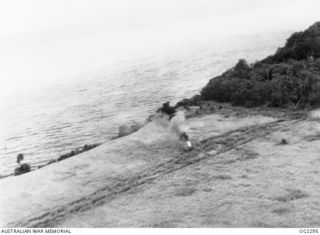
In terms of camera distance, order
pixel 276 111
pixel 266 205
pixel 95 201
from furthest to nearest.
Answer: pixel 276 111, pixel 95 201, pixel 266 205

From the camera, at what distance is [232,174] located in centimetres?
1873

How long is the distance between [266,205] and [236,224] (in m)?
1.85

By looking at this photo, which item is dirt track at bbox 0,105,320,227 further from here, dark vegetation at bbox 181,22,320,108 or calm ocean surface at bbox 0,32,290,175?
calm ocean surface at bbox 0,32,290,175

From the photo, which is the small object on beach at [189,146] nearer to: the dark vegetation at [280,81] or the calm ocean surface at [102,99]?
the dark vegetation at [280,81]

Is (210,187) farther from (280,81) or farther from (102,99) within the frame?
(102,99)

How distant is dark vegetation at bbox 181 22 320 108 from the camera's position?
28531mm

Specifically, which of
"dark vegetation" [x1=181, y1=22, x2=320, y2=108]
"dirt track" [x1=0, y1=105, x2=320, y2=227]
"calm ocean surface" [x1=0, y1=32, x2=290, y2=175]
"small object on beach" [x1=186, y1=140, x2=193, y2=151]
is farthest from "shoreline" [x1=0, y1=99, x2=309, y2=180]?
"small object on beach" [x1=186, y1=140, x2=193, y2=151]

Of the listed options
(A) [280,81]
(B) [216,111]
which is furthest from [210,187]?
(A) [280,81]

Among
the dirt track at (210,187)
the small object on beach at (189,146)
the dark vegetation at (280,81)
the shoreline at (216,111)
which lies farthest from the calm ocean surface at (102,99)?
the dirt track at (210,187)

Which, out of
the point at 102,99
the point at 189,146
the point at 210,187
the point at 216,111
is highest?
the point at 102,99

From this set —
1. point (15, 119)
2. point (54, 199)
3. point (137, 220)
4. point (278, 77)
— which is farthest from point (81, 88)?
point (137, 220)

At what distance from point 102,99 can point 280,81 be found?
25.1 m

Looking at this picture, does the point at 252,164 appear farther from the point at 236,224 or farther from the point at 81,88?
the point at 81,88

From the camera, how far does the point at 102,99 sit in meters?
48.6
